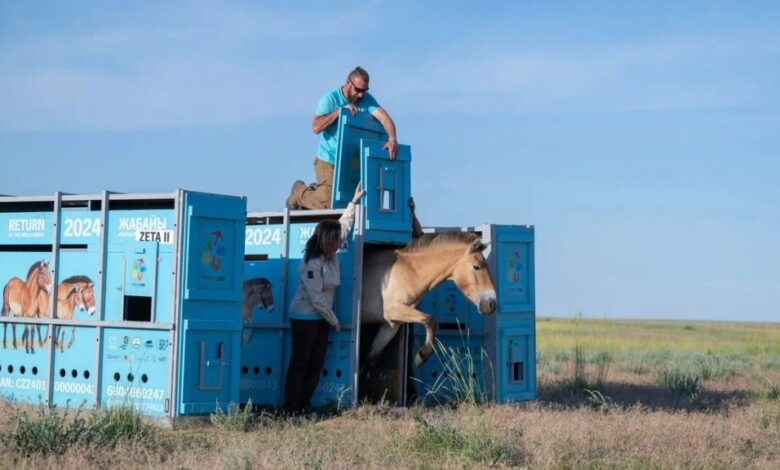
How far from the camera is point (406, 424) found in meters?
12.8

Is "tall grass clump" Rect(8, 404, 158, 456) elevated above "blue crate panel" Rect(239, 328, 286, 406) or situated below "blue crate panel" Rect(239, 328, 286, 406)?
below

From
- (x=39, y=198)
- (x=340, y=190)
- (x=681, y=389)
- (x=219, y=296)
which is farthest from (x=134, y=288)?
(x=681, y=389)

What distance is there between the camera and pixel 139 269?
12.8 m

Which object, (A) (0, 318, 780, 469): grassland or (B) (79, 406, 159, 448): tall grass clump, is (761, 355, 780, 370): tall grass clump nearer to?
(A) (0, 318, 780, 469): grassland

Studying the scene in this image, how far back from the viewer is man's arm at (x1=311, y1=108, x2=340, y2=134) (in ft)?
49.0

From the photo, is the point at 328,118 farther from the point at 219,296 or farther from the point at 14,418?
the point at 14,418

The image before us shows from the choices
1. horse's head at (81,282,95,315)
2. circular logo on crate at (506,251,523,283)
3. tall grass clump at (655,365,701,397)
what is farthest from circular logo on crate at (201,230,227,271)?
tall grass clump at (655,365,701,397)

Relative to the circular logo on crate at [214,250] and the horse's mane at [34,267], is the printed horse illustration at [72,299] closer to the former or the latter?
the horse's mane at [34,267]

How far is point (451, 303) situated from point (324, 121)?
290 centimetres

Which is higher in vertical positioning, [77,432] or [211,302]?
[211,302]

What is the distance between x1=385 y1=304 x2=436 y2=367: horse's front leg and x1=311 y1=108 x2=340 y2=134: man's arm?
233 cm

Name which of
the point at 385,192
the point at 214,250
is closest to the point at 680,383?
the point at 385,192

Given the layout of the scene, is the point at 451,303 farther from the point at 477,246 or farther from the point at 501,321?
the point at 477,246

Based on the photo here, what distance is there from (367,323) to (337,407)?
1.63 meters
